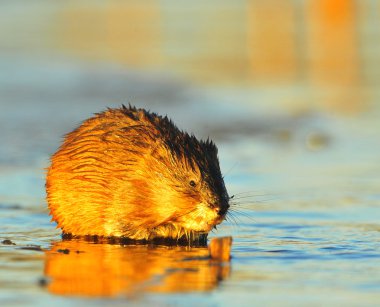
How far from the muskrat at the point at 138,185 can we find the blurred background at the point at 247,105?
0.38 m

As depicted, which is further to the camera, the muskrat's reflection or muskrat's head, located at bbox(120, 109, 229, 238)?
muskrat's head, located at bbox(120, 109, 229, 238)

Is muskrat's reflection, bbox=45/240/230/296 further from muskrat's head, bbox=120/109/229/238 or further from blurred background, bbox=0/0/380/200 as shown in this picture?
blurred background, bbox=0/0/380/200

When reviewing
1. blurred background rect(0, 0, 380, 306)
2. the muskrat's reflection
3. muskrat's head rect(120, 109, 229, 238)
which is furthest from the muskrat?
blurred background rect(0, 0, 380, 306)

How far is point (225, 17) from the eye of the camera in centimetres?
2858

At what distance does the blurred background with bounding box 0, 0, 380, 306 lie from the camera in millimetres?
7324

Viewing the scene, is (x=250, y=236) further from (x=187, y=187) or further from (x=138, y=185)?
(x=138, y=185)

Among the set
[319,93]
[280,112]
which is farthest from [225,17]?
[280,112]

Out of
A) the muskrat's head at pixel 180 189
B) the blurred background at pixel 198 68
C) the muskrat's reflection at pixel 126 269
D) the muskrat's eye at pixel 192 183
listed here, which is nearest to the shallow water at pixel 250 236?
the muskrat's reflection at pixel 126 269

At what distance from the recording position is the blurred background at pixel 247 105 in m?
7.32

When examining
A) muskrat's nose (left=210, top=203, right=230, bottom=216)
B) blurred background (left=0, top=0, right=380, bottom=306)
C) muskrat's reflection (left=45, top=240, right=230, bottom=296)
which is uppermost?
blurred background (left=0, top=0, right=380, bottom=306)

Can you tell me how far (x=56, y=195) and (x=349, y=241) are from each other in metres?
2.25

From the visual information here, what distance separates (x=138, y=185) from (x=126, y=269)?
1.17 metres

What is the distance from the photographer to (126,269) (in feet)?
21.7

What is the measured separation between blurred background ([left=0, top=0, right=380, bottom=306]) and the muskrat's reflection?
21 centimetres
